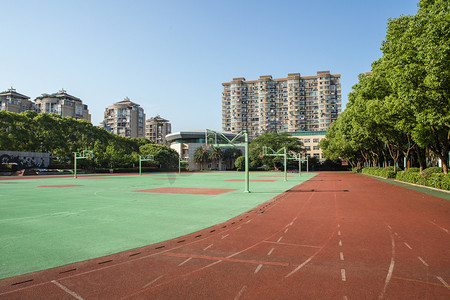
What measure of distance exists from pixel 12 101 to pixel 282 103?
377 ft

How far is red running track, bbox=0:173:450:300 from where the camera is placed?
15.2 ft

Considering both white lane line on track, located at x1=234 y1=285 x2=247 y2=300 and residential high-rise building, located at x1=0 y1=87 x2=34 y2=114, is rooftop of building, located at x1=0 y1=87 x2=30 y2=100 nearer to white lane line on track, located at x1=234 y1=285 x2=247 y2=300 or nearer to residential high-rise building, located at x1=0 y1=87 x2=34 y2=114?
residential high-rise building, located at x1=0 y1=87 x2=34 y2=114

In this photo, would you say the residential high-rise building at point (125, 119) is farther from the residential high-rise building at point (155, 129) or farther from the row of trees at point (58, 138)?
the row of trees at point (58, 138)

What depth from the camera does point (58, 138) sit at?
6350 cm

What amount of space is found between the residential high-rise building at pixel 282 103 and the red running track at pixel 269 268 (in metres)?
122

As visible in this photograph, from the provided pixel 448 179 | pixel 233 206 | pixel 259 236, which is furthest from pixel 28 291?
pixel 448 179

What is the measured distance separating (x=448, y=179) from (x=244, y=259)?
66.2ft

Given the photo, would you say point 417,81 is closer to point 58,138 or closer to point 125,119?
point 58,138

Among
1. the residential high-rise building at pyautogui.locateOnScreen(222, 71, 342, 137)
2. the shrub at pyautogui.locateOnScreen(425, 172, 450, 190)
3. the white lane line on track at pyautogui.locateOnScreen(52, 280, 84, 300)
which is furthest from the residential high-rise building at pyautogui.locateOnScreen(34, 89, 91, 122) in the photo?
the white lane line on track at pyautogui.locateOnScreen(52, 280, 84, 300)

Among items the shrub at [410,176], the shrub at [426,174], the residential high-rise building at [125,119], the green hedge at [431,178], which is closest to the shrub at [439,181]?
the green hedge at [431,178]

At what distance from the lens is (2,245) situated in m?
7.27

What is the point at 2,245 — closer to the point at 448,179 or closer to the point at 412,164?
the point at 448,179

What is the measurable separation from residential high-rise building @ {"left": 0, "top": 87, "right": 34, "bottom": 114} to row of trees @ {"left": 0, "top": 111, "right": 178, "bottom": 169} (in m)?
61.6

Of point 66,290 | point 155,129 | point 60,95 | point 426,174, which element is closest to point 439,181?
point 426,174
